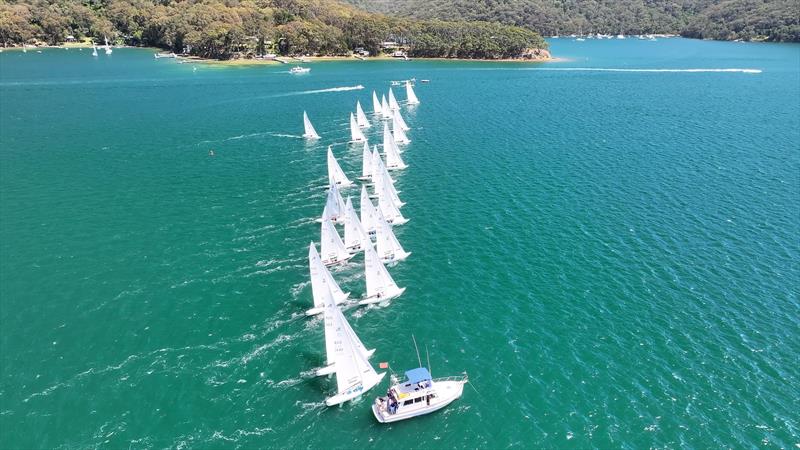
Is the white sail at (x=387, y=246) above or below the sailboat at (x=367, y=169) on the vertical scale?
below

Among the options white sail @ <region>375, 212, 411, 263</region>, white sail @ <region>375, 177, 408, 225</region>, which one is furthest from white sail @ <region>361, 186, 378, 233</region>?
white sail @ <region>375, 177, 408, 225</region>

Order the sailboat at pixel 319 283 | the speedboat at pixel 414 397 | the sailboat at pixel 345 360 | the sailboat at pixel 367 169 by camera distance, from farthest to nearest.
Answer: the sailboat at pixel 367 169, the sailboat at pixel 319 283, the sailboat at pixel 345 360, the speedboat at pixel 414 397

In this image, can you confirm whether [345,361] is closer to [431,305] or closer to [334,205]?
[431,305]

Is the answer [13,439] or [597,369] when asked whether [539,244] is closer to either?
[597,369]

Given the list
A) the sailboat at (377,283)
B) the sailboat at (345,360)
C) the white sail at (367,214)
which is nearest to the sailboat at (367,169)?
the white sail at (367,214)

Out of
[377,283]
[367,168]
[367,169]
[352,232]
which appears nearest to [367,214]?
[352,232]

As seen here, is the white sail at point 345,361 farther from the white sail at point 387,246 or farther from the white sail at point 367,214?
the white sail at point 367,214

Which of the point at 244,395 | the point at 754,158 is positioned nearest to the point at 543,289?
the point at 244,395
